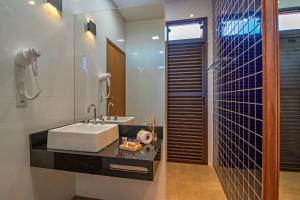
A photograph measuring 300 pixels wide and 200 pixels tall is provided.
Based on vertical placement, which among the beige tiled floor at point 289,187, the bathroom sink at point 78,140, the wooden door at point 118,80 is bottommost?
the beige tiled floor at point 289,187

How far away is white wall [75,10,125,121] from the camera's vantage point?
2.10 metres

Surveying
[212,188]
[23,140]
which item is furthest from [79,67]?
[212,188]

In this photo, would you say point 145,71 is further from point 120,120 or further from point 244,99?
point 244,99

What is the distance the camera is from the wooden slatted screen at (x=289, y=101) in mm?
984

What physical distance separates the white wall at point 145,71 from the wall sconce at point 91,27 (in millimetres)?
422

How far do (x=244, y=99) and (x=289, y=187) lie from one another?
0.68 m

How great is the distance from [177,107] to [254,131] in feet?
6.35

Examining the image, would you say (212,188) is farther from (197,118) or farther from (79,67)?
(79,67)

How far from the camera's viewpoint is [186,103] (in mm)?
3162

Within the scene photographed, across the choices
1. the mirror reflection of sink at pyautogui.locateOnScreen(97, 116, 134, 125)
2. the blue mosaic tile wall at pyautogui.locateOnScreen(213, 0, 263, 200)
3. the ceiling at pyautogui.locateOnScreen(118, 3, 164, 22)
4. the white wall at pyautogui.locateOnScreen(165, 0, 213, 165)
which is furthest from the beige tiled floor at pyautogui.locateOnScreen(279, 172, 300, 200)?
the white wall at pyautogui.locateOnScreen(165, 0, 213, 165)

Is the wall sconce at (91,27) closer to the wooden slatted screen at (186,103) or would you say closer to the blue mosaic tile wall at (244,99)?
the wooden slatted screen at (186,103)

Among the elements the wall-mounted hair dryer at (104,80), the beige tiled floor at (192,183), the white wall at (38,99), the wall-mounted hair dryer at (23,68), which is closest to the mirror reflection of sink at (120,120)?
the wall-mounted hair dryer at (104,80)

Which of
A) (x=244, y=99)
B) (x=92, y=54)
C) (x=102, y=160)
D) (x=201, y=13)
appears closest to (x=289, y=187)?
(x=244, y=99)

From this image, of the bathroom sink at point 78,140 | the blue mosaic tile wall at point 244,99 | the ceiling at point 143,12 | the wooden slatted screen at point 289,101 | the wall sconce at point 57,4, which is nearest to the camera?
the wooden slatted screen at point 289,101
